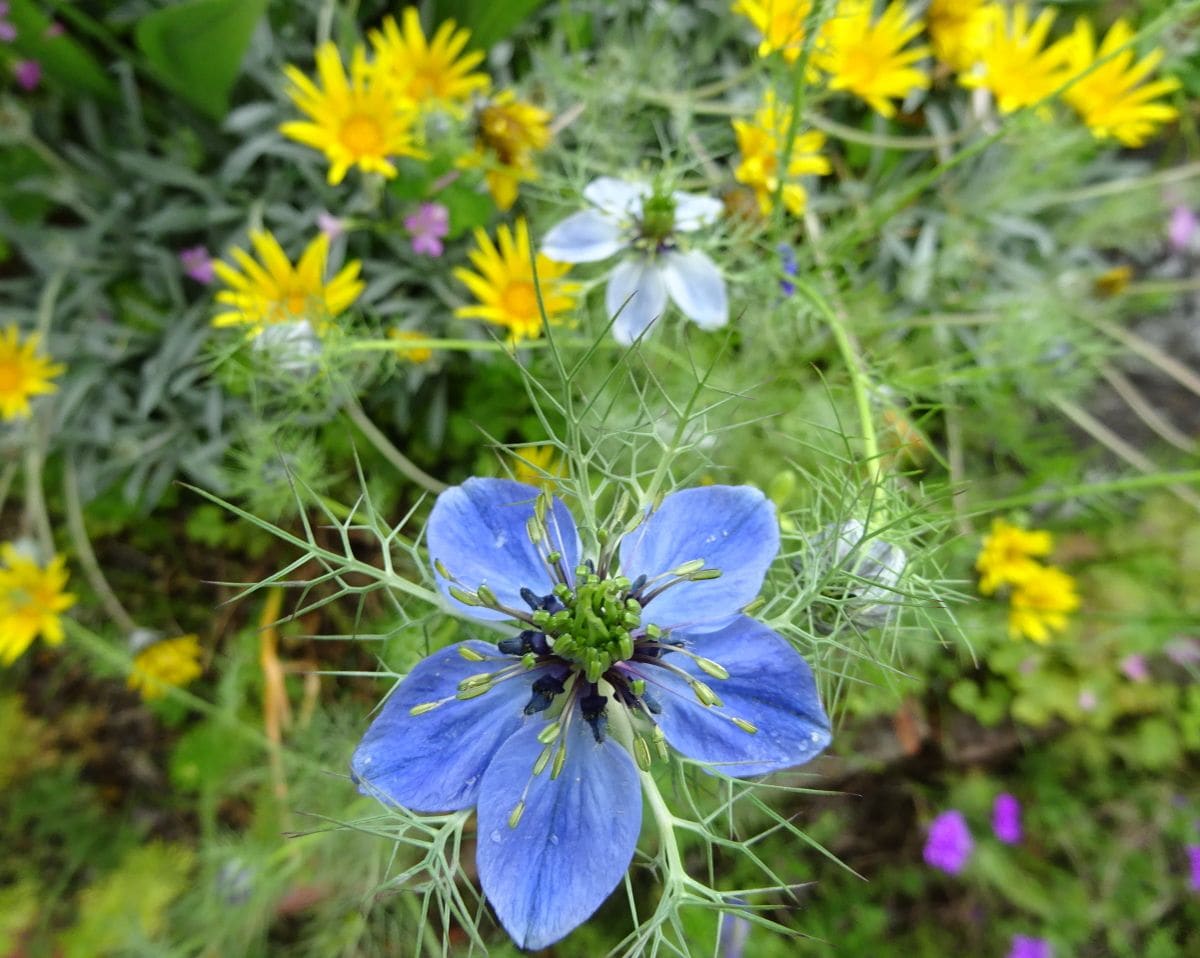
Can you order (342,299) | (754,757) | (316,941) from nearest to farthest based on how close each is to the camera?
(754,757), (342,299), (316,941)

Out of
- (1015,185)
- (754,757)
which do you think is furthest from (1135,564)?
(754,757)

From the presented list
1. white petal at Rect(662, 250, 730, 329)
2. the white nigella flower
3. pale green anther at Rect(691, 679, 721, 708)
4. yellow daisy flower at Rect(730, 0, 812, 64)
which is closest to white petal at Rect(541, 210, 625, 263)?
the white nigella flower

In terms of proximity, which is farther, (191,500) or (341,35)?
(191,500)

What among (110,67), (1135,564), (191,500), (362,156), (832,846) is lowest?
(832,846)

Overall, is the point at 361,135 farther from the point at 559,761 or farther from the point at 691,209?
the point at 559,761

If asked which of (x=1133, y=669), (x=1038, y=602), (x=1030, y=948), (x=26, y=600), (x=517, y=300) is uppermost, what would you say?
(x=517, y=300)

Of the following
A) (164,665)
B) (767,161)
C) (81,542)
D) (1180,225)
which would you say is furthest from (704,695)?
(1180,225)

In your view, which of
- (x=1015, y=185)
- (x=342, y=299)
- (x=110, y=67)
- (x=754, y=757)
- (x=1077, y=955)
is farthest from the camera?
Answer: (x=1077, y=955)

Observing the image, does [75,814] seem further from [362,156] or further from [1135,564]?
[1135,564]
